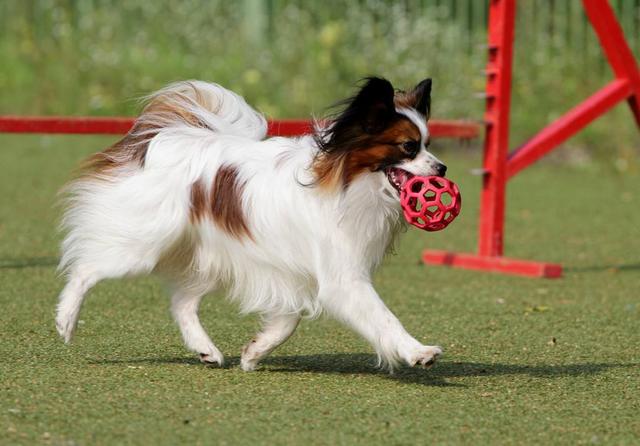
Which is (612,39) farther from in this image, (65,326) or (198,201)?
(65,326)

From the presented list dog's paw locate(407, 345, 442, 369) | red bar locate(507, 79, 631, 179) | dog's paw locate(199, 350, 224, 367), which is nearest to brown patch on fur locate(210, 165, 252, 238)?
dog's paw locate(199, 350, 224, 367)

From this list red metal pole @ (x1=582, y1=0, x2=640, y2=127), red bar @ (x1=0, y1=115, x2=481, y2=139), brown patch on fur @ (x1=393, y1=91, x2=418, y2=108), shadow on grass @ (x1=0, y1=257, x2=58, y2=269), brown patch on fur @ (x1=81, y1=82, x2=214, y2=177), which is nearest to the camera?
brown patch on fur @ (x1=393, y1=91, x2=418, y2=108)

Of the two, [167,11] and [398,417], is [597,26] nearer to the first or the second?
[398,417]

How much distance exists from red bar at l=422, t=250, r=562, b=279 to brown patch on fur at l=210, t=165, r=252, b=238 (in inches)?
127

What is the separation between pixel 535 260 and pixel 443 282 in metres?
1.20

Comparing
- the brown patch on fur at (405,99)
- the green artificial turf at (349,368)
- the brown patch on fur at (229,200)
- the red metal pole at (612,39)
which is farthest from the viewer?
the red metal pole at (612,39)

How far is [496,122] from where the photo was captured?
26.6ft

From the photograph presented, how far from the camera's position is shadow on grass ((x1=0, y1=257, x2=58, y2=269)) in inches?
304

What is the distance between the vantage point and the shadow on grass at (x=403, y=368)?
522cm

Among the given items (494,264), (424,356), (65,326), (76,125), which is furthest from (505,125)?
(65,326)

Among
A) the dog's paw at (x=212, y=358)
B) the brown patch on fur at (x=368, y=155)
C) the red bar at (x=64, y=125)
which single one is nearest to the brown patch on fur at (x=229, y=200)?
the brown patch on fur at (x=368, y=155)

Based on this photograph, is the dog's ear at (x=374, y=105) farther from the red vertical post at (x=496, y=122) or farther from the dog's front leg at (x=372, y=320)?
the red vertical post at (x=496, y=122)

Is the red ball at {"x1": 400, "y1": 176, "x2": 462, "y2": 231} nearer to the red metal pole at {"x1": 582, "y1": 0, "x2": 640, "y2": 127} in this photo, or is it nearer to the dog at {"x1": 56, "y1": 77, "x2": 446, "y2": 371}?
the dog at {"x1": 56, "y1": 77, "x2": 446, "y2": 371}

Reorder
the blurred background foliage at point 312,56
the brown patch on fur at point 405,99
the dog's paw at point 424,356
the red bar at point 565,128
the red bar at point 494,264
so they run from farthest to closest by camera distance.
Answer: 1. the blurred background foliage at point 312,56
2. the red bar at point 565,128
3. the red bar at point 494,264
4. the brown patch on fur at point 405,99
5. the dog's paw at point 424,356
